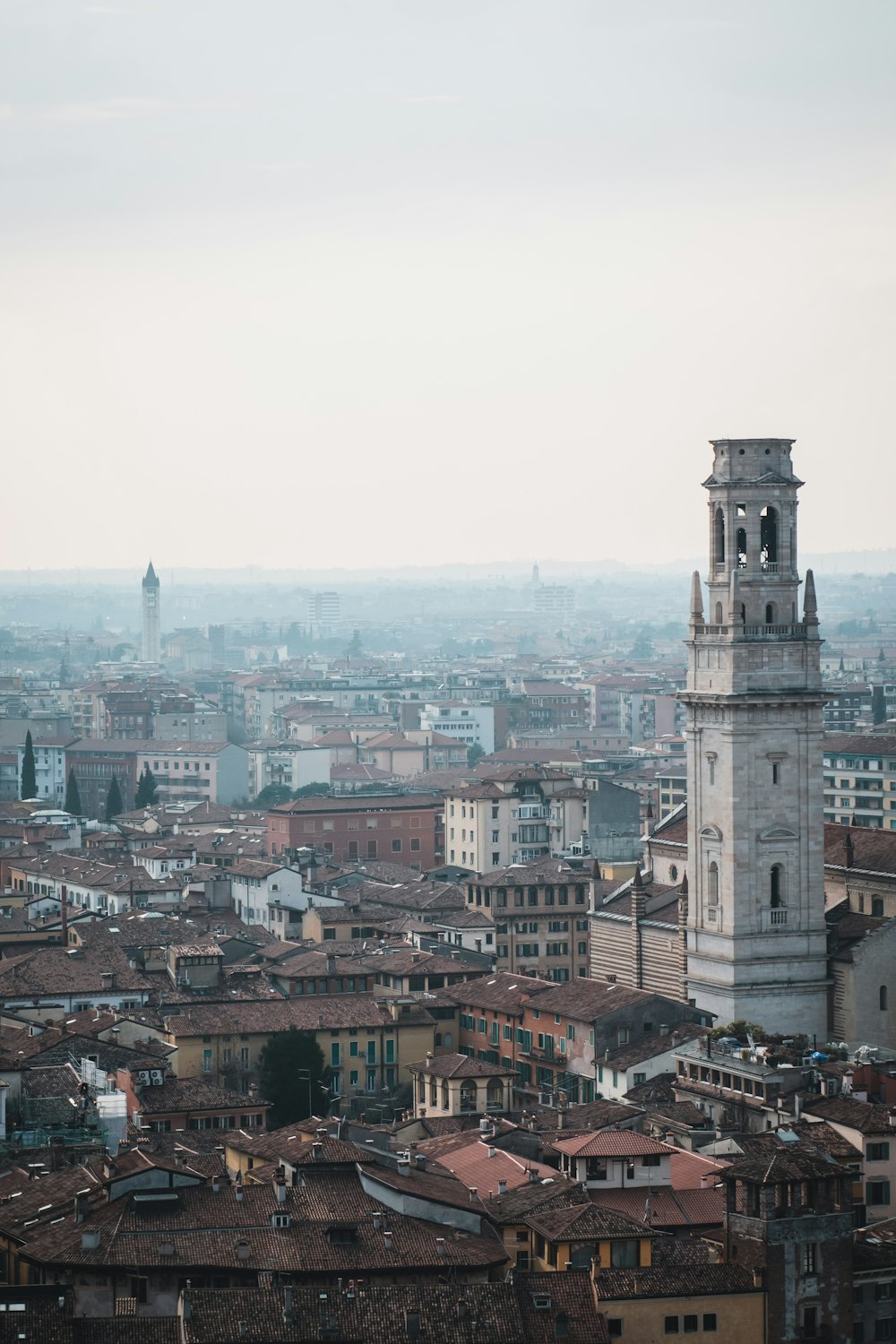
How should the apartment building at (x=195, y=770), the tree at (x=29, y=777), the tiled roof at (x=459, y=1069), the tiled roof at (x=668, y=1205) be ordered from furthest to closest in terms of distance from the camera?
the apartment building at (x=195, y=770) < the tree at (x=29, y=777) < the tiled roof at (x=459, y=1069) < the tiled roof at (x=668, y=1205)

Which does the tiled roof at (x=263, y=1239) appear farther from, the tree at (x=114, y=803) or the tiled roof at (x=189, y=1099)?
the tree at (x=114, y=803)

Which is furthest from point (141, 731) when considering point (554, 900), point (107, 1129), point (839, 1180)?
point (839, 1180)

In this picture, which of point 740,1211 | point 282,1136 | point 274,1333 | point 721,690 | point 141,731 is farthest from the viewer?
point 141,731

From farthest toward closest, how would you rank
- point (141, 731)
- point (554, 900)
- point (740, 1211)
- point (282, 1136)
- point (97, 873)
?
point (141, 731)
point (97, 873)
point (554, 900)
point (282, 1136)
point (740, 1211)

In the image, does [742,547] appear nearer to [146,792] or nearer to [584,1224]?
[584,1224]

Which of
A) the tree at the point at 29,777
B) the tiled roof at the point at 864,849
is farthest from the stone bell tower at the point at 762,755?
the tree at the point at 29,777

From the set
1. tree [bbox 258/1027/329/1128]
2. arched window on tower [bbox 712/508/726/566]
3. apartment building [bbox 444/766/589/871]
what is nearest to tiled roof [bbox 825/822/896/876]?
arched window on tower [bbox 712/508/726/566]

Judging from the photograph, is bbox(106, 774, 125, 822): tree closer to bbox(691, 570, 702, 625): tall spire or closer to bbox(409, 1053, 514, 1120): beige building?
bbox(691, 570, 702, 625): tall spire

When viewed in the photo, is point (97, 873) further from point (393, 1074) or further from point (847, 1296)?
point (847, 1296)
